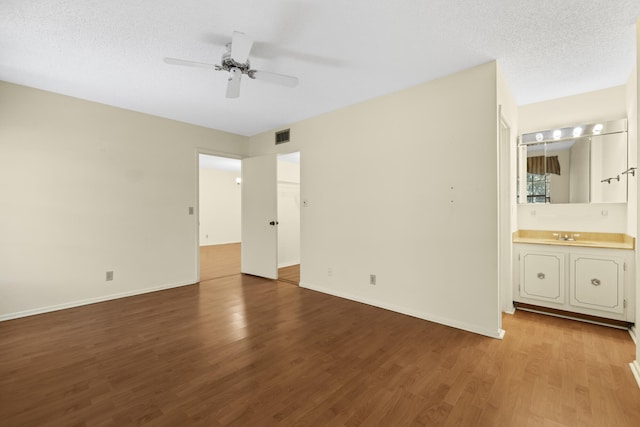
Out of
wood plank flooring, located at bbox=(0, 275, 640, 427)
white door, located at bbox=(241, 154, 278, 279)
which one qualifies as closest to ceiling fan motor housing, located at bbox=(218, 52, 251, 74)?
white door, located at bbox=(241, 154, 278, 279)

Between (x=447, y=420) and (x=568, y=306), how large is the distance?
233 cm

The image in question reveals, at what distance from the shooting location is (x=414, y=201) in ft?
10.1

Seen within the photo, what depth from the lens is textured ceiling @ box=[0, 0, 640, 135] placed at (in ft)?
6.27

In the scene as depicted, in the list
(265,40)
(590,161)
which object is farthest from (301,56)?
(590,161)

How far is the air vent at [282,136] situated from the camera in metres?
4.51

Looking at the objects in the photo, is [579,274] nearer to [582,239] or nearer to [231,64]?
[582,239]

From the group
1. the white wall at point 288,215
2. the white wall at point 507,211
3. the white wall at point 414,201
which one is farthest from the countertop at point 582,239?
the white wall at point 288,215

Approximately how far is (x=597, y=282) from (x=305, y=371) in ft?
9.76

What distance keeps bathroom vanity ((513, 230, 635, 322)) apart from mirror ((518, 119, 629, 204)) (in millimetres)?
471

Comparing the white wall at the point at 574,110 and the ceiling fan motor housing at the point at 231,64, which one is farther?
the white wall at the point at 574,110

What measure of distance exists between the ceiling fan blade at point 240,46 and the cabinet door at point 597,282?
→ 143 inches

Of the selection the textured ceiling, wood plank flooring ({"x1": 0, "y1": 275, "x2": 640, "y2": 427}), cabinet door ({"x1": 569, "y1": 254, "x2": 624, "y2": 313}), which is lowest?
wood plank flooring ({"x1": 0, "y1": 275, "x2": 640, "y2": 427})

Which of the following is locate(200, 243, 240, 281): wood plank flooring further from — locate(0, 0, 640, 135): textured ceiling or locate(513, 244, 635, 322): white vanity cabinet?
locate(513, 244, 635, 322): white vanity cabinet

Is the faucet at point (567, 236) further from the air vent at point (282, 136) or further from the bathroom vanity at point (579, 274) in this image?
the air vent at point (282, 136)
